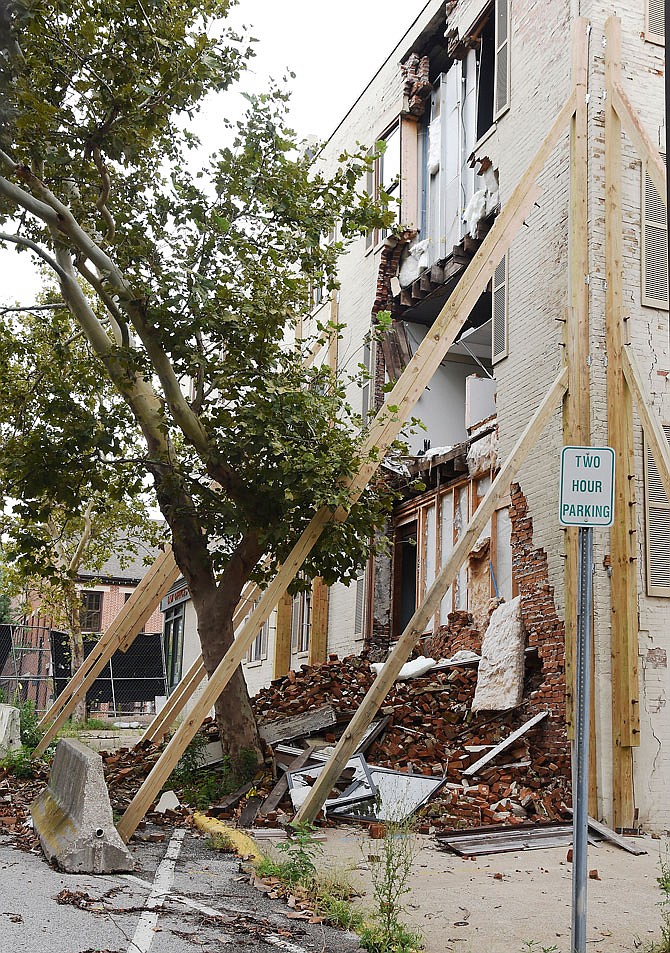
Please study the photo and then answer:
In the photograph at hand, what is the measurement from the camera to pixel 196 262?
32.8 ft

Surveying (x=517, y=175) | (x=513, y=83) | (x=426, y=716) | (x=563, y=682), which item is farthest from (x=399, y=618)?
(x=513, y=83)

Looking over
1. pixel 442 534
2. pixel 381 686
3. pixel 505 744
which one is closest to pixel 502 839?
pixel 381 686

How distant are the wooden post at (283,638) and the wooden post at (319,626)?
4.68ft

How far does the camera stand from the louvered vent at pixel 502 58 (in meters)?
13.6

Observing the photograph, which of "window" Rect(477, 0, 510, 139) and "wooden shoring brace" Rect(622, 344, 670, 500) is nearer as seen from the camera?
"wooden shoring brace" Rect(622, 344, 670, 500)

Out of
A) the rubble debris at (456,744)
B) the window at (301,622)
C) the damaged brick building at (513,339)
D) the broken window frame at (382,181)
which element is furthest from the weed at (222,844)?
the broken window frame at (382,181)

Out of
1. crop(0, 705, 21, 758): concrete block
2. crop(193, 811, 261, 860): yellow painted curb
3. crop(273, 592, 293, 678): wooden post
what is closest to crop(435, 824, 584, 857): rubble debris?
crop(193, 811, 261, 860): yellow painted curb

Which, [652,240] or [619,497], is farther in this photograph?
[652,240]

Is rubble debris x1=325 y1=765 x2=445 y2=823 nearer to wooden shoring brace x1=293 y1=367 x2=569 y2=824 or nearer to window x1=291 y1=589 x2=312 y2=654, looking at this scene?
wooden shoring brace x1=293 y1=367 x2=569 y2=824

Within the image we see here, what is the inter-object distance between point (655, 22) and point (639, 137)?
240cm

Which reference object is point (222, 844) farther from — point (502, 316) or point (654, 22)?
point (654, 22)

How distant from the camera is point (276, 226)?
10.5 meters

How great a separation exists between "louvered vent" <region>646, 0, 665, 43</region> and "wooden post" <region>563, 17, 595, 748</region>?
3.12ft

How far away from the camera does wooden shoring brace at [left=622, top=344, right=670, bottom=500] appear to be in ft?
31.8
